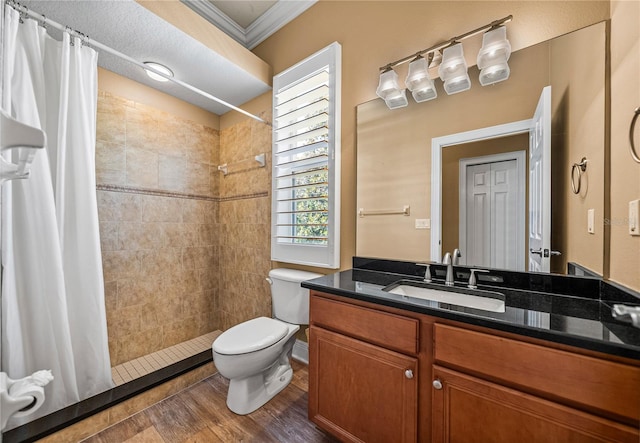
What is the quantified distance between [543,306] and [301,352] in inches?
66.6

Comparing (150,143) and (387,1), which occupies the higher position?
(387,1)

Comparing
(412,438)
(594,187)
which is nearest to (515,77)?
(594,187)

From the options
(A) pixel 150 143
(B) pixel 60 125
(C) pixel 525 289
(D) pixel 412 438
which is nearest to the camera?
(D) pixel 412 438

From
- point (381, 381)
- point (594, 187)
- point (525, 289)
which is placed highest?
point (594, 187)

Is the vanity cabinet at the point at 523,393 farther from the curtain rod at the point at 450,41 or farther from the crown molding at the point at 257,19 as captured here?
the crown molding at the point at 257,19

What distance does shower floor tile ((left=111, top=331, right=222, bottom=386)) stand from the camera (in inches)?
78.4

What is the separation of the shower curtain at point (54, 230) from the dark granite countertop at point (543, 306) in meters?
1.45

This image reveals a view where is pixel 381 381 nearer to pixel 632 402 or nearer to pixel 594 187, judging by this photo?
pixel 632 402

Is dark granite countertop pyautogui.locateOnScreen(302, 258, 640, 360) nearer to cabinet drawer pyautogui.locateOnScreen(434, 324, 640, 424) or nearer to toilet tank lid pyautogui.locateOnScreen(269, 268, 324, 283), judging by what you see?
cabinet drawer pyautogui.locateOnScreen(434, 324, 640, 424)

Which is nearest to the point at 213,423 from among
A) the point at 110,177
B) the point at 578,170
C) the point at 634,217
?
the point at 110,177

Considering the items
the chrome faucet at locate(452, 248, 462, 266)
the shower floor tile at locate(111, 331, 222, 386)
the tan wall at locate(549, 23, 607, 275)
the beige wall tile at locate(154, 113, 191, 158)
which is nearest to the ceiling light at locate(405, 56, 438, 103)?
the tan wall at locate(549, 23, 607, 275)

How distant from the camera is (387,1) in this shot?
5.53 ft

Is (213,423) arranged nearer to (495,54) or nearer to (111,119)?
(111,119)

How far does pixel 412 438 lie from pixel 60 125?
94.6 inches
